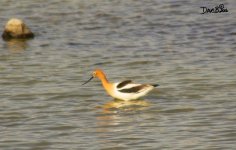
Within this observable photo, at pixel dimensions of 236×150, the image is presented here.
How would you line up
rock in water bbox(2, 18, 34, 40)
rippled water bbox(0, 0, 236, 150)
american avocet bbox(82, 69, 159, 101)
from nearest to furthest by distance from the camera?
rippled water bbox(0, 0, 236, 150) < american avocet bbox(82, 69, 159, 101) < rock in water bbox(2, 18, 34, 40)

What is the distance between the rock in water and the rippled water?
466 mm

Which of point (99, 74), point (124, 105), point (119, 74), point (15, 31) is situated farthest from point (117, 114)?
point (15, 31)

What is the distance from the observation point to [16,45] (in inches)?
1271

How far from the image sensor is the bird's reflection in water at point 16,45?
1230 inches

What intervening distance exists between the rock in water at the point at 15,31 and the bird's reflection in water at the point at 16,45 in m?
0.24

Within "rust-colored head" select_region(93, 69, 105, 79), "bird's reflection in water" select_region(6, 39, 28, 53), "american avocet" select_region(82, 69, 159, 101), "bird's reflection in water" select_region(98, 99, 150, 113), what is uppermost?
"rust-colored head" select_region(93, 69, 105, 79)

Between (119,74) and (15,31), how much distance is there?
861 cm

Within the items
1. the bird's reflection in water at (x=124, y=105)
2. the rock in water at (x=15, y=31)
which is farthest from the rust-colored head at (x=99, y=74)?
the rock in water at (x=15, y=31)

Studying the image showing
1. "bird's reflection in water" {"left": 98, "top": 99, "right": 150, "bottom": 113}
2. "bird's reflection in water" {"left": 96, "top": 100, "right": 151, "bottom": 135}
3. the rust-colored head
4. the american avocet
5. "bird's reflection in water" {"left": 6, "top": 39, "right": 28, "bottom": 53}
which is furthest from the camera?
"bird's reflection in water" {"left": 6, "top": 39, "right": 28, "bottom": 53}

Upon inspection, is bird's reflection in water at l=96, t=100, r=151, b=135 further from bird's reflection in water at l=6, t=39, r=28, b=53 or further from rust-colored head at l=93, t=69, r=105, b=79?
bird's reflection in water at l=6, t=39, r=28, b=53

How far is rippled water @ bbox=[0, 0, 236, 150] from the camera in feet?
59.2

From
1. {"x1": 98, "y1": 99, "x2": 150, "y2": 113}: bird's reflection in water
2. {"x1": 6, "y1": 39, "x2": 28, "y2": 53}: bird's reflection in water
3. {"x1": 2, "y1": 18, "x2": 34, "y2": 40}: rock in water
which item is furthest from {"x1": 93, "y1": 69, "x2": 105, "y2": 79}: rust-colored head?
{"x1": 2, "y1": 18, "x2": 34, "y2": 40}: rock in water

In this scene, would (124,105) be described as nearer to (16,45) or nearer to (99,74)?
(99,74)

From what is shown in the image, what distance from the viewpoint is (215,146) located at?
1669 centimetres
